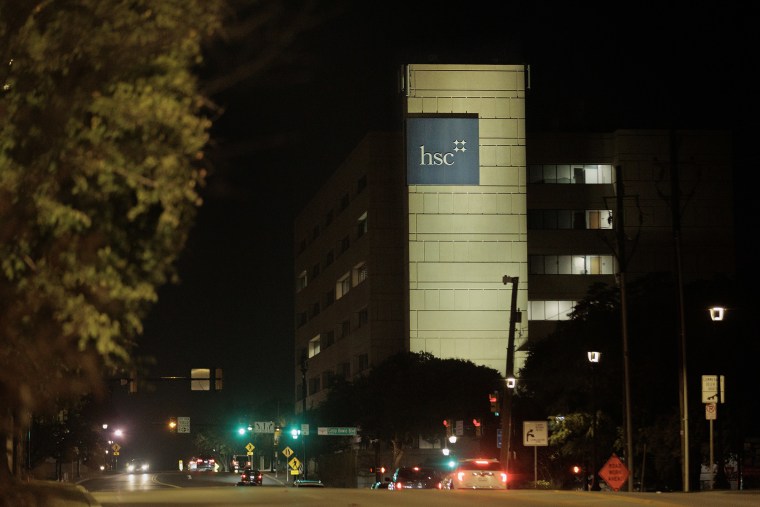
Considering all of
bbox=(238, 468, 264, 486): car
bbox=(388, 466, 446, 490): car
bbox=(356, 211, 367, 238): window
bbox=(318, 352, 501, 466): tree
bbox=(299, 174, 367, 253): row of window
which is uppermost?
bbox=(299, 174, 367, 253): row of window

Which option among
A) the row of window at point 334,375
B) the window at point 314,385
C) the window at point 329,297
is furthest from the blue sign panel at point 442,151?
the window at point 314,385

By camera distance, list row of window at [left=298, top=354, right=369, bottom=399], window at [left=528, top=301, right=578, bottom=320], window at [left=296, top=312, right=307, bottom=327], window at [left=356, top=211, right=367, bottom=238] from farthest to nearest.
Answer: window at [left=296, top=312, right=307, bottom=327] < window at [left=356, top=211, right=367, bottom=238] < row of window at [left=298, top=354, right=369, bottom=399] < window at [left=528, top=301, right=578, bottom=320]

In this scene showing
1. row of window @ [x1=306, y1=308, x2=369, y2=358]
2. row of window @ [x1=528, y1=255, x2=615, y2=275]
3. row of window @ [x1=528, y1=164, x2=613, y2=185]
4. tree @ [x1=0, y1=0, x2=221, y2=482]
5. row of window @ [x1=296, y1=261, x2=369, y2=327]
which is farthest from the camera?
row of window @ [x1=296, y1=261, x2=369, y2=327]

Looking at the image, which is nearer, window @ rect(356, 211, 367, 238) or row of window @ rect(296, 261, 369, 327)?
window @ rect(356, 211, 367, 238)

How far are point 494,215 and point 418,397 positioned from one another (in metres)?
15.7

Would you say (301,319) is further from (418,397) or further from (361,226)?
(418,397)

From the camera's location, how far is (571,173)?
92.2 m

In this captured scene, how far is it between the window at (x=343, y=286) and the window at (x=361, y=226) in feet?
16.2

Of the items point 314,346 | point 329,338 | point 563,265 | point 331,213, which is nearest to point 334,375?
point 329,338

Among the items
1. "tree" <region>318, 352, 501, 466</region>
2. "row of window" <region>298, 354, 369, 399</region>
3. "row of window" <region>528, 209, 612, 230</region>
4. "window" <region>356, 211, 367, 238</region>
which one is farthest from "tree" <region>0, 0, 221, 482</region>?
"window" <region>356, 211, 367, 238</region>

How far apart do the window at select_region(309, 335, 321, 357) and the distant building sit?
2220 centimetres

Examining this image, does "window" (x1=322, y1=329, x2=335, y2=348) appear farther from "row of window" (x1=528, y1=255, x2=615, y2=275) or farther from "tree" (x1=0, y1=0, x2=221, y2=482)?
"tree" (x1=0, y1=0, x2=221, y2=482)

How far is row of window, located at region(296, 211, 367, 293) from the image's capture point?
322ft

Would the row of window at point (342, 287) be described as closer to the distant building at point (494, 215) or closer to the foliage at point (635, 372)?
the distant building at point (494, 215)
